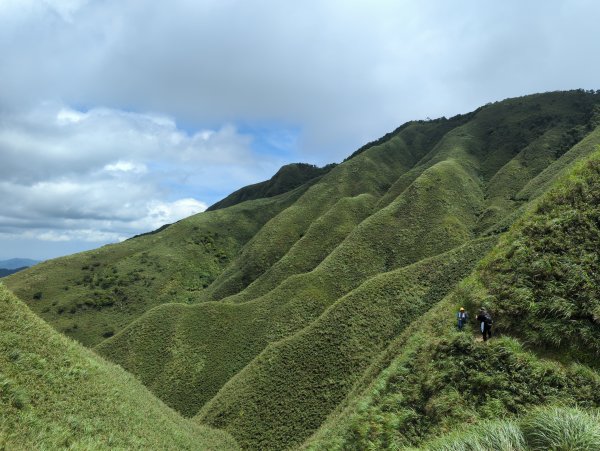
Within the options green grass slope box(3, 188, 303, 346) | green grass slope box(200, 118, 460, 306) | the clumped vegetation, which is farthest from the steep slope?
green grass slope box(3, 188, 303, 346)

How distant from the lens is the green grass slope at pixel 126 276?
383 feet

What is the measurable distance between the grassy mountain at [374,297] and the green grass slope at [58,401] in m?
13.3

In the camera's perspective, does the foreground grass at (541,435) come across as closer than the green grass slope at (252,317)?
Yes

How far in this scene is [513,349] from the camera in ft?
67.1

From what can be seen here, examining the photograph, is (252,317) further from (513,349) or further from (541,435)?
(541,435)

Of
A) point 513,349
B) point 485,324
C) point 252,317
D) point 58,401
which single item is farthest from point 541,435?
point 252,317

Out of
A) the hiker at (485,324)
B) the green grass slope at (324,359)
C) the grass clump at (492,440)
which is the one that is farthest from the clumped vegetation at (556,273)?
the green grass slope at (324,359)

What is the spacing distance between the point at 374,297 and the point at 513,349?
127 feet

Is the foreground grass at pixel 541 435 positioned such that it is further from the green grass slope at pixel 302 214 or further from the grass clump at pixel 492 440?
the green grass slope at pixel 302 214

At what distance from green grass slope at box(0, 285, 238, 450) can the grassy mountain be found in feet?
43.6

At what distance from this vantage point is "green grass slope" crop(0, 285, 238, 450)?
16.6 meters

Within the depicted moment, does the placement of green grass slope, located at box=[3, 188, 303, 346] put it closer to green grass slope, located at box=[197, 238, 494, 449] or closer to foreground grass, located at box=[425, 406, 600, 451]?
green grass slope, located at box=[197, 238, 494, 449]

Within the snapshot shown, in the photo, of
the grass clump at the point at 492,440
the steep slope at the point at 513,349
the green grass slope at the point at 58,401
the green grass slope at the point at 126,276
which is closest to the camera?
the grass clump at the point at 492,440

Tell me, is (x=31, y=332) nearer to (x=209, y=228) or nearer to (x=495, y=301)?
(x=495, y=301)
